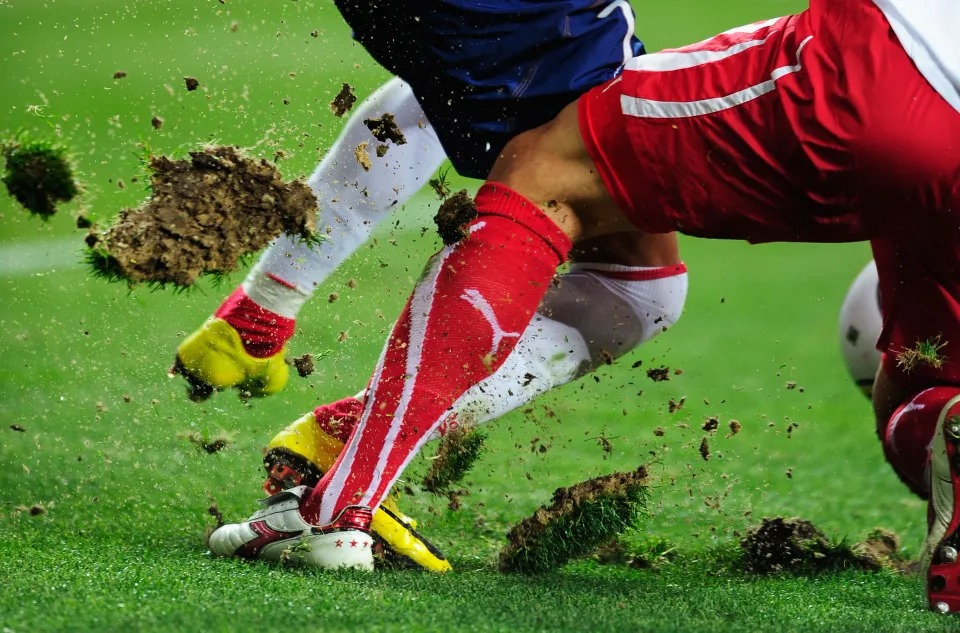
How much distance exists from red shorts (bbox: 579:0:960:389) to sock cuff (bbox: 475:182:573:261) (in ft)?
0.43

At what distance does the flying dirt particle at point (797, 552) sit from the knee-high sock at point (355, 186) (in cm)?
112

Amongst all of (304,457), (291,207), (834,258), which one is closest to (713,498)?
(304,457)

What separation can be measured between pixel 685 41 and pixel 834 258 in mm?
4226

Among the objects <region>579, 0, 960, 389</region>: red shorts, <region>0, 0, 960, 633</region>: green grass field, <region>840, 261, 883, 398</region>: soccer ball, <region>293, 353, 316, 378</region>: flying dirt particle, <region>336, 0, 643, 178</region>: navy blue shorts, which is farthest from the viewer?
<region>840, 261, 883, 398</region>: soccer ball

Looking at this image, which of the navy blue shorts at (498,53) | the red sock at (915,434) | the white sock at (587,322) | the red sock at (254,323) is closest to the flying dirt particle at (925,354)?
the red sock at (915,434)

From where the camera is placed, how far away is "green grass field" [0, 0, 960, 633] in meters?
1.87

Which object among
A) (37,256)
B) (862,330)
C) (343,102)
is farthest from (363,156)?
(37,256)

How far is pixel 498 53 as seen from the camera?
7.64ft

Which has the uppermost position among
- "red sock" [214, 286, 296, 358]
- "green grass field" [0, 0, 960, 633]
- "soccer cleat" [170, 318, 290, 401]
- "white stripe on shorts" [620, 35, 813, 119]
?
"white stripe on shorts" [620, 35, 813, 119]

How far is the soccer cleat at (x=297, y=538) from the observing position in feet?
7.16

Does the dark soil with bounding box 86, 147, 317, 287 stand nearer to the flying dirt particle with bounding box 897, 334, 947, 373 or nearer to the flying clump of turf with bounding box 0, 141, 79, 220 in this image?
the flying clump of turf with bounding box 0, 141, 79, 220

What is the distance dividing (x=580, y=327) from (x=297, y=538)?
81 cm

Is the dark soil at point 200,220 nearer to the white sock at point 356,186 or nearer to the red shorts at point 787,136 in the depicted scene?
the white sock at point 356,186

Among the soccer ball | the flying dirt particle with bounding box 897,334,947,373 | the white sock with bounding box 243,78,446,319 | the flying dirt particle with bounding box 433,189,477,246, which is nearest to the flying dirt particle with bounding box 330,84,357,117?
the white sock with bounding box 243,78,446,319
